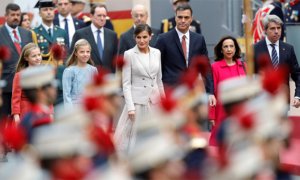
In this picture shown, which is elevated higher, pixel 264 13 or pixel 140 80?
pixel 264 13

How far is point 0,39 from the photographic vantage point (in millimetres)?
13656

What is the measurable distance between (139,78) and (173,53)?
0.54 metres

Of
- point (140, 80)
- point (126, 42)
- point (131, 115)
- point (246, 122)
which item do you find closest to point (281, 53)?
point (140, 80)

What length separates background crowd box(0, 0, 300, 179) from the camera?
6285 millimetres

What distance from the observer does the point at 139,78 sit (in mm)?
12438

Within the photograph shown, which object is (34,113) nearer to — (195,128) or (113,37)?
(195,128)

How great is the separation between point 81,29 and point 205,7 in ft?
20.4

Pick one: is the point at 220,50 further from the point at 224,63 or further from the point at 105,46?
the point at 105,46

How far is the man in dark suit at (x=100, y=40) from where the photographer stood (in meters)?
13.4

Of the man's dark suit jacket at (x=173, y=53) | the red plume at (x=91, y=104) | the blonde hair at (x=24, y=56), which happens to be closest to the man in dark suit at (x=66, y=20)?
the man's dark suit jacket at (x=173, y=53)

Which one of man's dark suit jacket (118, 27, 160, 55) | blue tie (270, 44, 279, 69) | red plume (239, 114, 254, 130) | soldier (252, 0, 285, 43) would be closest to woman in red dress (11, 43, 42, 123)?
man's dark suit jacket (118, 27, 160, 55)

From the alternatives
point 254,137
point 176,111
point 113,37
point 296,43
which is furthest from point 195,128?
point 296,43

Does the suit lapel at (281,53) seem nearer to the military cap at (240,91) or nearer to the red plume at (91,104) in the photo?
the military cap at (240,91)

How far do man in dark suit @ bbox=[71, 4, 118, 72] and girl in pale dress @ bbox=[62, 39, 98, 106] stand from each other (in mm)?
952
